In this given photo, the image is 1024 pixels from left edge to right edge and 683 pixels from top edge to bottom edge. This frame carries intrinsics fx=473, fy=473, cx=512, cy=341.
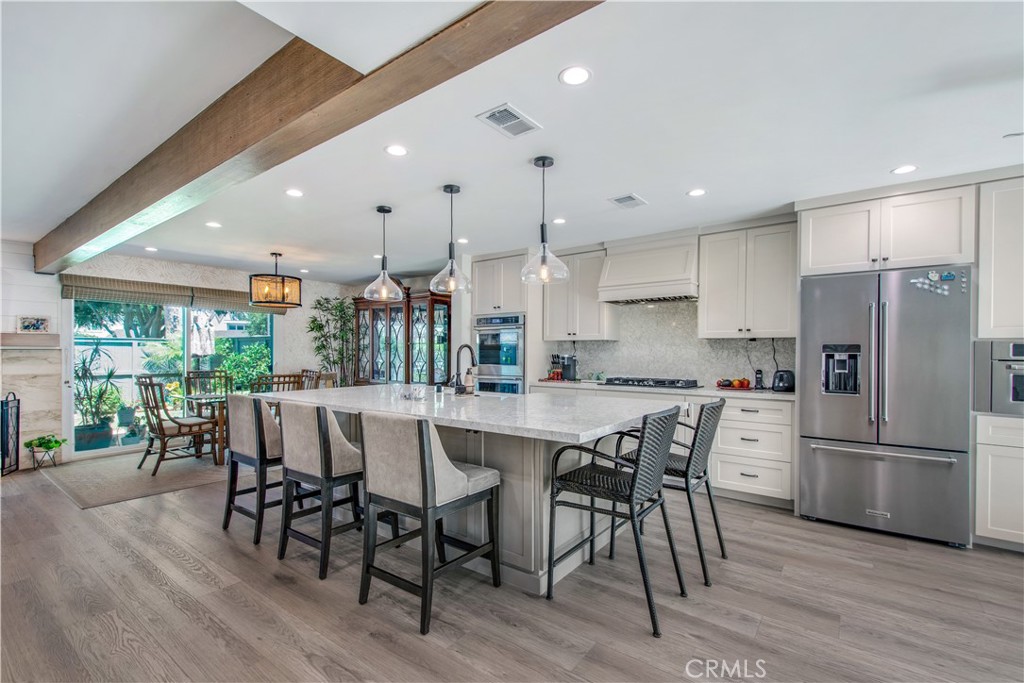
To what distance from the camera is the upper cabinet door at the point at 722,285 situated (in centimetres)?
410

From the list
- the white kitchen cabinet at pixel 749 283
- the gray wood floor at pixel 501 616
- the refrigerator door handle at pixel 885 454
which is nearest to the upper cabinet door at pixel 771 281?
the white kitchen cabinet at pixel 749 283

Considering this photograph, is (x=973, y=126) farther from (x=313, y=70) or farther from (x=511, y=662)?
(x=511, y=662)

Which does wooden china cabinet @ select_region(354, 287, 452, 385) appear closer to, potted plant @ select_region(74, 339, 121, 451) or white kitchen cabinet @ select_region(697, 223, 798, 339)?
potted plant @ select_region(74, 339, 121, 451)

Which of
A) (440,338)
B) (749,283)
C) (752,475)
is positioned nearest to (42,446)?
(440,338)

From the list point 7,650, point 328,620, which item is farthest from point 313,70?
point 7,650

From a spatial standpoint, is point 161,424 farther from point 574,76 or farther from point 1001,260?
point 1001,260

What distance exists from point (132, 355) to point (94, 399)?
2.03ft

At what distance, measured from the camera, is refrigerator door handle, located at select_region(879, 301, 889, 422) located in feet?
10.5

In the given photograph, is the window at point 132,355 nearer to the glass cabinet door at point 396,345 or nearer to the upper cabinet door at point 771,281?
the glass cabinet door at point 396,345

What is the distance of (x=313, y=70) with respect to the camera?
1808 mm

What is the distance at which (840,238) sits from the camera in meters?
3.42

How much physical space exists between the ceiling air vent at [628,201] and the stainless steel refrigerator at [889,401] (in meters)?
1.37

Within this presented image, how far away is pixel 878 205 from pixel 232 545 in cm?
483

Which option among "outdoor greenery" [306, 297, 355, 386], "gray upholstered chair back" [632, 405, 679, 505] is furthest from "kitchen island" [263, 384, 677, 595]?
"outdoor greenery" [306, 297, 355, 386]
